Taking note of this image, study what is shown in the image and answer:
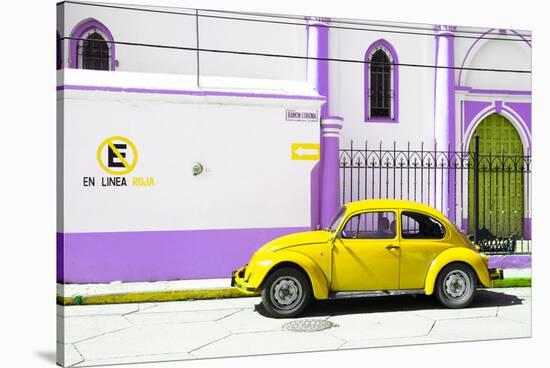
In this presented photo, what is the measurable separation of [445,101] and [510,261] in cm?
288

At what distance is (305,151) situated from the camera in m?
8.50

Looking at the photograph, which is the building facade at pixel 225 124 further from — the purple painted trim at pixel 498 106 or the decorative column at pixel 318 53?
the purple painted trim at pixel 498 106

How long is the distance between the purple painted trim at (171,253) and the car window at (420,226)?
147 cm

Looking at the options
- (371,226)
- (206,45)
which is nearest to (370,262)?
(371,226)

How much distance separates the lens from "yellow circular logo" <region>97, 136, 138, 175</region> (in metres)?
7.32

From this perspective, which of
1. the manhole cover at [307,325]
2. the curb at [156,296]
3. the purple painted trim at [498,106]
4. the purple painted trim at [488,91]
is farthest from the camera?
the purple painted trim at [498,106]

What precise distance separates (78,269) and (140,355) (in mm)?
1723

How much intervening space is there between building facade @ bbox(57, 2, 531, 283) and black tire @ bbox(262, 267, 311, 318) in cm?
87

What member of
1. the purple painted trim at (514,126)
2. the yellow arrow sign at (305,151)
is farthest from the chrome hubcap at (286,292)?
the purple painted trim at (514,126)

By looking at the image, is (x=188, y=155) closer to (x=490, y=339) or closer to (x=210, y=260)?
(x=210, y=260)

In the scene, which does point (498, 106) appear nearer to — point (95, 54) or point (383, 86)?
point (383, 86)

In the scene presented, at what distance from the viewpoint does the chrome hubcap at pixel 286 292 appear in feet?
23.0

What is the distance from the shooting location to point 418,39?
9961 mm

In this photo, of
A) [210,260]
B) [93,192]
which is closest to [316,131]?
[210,260]
